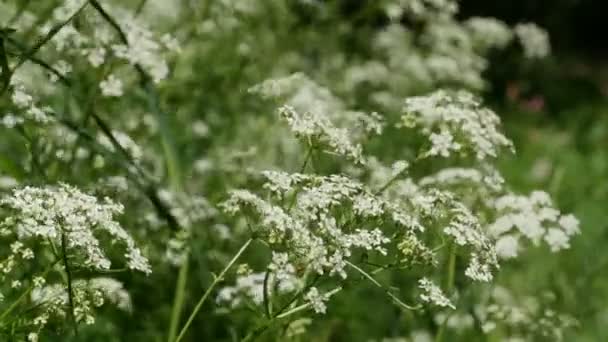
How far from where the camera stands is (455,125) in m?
2.60

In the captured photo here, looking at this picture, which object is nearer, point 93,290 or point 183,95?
point 93,290

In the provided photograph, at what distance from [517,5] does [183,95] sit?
31.3 ft

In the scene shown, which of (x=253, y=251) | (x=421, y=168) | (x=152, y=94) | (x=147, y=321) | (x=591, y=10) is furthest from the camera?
(x=591, y=10)

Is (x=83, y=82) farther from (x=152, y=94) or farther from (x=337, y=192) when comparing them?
(x=337, y=192)

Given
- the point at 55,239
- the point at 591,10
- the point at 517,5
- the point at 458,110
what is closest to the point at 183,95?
the point at 458,110

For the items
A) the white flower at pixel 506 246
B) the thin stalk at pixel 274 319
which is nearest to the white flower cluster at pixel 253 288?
the thin stalk at pixel 274 319

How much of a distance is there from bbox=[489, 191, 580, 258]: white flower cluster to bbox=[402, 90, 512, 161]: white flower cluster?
7.3 inches

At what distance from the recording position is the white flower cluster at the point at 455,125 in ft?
8.27

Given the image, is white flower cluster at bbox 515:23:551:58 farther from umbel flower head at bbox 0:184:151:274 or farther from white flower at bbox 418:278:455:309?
umbel flower head at bbox 0:184:151:274

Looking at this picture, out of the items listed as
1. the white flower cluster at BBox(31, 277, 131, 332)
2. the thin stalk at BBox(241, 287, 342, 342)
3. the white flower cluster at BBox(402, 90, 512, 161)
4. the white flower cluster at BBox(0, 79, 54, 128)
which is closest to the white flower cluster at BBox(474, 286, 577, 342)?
the white flower cluster at BBox(402, 90, 512, 161)

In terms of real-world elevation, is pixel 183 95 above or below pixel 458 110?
above

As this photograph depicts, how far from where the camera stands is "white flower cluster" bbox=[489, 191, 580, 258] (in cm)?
271

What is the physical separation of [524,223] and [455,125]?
1.10ft

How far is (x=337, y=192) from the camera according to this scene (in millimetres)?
2164
